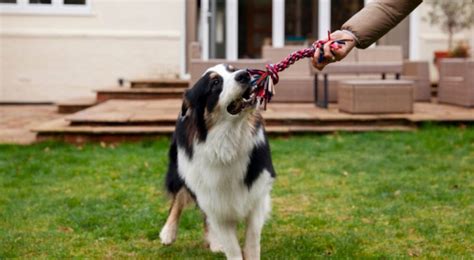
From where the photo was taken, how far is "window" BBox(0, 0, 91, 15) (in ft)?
43.5

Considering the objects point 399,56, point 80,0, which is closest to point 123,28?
point 80,0

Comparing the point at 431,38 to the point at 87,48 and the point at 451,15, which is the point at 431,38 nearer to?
the point at 451,15

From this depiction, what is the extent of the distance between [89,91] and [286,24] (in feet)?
13.4

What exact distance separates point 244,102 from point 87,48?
10.5 metres

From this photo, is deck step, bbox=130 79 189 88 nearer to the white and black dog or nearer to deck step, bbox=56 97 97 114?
deck step, bbox=56 97 97 114

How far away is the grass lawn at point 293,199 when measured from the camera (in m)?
4.35

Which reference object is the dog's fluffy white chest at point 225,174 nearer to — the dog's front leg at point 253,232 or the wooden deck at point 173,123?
the dog's front leg at point 253,232

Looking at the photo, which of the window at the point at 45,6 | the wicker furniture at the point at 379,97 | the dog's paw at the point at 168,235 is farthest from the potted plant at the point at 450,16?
the dog's paw at the point at 168,235

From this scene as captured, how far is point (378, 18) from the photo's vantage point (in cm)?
296

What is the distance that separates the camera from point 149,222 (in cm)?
495

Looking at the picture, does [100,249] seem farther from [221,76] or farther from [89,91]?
[89,91]

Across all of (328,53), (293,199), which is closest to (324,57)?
(328,53)

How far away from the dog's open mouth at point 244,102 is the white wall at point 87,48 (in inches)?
399

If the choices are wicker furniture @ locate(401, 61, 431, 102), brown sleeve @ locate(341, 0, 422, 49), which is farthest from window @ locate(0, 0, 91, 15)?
brown sleeve @ locate(341, 0, 422, 49)
